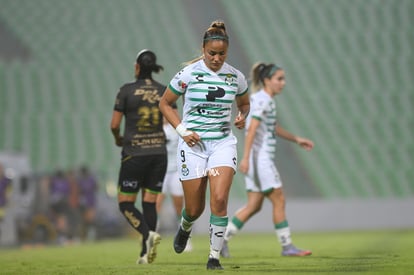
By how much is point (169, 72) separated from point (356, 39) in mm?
6337

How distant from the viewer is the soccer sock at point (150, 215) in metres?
10.1

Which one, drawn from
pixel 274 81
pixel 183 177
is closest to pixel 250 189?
pixel 274 81

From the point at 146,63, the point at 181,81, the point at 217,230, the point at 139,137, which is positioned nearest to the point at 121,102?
the point at 139,137

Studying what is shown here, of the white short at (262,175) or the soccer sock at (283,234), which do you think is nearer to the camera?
the soccer sock at (283,234)

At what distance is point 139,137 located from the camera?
9898mm

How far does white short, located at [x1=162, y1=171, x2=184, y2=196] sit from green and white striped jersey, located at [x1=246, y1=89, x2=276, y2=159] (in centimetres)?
236

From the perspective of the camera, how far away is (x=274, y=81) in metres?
11.2

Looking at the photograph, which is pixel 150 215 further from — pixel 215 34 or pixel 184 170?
pixel 215 34

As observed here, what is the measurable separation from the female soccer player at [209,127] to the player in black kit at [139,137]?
5.72ft

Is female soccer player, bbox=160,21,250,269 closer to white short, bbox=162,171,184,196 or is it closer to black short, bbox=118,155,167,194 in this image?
black short, bbox=118,155,167,194

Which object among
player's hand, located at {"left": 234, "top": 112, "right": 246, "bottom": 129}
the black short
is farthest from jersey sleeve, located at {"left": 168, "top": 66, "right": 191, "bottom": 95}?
the black short

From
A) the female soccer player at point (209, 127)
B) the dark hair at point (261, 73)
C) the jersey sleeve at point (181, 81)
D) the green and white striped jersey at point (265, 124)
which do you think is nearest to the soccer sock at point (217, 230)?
the female soccer player at point (209, 127)

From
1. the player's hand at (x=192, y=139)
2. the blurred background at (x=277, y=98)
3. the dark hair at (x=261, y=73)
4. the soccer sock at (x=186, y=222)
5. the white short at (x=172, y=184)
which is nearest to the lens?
the player's hand at (x=192, y=139)

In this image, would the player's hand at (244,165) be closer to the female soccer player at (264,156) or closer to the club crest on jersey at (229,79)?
the female soccer player at (264,156)
